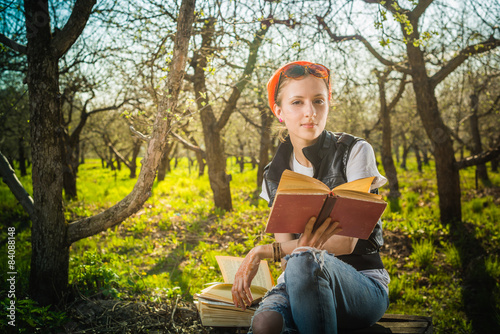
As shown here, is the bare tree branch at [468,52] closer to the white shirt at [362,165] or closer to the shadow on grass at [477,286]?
the shadow on grass at [477,286]

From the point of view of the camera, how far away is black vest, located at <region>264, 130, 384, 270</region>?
196 centimetres

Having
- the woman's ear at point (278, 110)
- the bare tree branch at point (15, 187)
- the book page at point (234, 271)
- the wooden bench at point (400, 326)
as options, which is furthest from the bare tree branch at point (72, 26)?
the wooden bench at point (400, 326)

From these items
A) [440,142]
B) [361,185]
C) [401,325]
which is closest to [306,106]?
[361,185]

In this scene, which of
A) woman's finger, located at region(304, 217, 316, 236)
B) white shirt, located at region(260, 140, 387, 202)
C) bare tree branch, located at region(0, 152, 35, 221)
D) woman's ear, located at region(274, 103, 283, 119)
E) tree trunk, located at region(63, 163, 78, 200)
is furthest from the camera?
tree trunk, located at region(63, 163, 78, 200)

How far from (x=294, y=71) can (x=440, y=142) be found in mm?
5361

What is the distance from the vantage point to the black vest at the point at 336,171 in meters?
1.96

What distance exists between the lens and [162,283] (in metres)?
3.64

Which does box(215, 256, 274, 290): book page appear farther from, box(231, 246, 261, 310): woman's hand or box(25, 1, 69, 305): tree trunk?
box(25, 1, 69, 305): tree trunk

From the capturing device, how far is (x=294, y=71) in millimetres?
2084

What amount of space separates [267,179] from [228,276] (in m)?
0.98

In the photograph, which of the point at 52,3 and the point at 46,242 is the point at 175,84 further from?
the point at 52,3

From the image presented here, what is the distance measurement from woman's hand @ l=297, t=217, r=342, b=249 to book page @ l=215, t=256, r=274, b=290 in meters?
1.02

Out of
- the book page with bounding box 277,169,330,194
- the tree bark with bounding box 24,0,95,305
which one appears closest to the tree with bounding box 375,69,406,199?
the book page with bounding box 277,169,330,194

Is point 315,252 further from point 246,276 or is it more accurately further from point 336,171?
point 336,171
